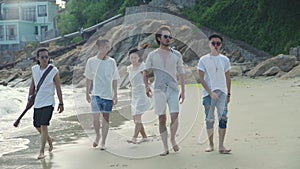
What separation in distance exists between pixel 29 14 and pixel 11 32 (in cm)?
384

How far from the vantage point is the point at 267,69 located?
61.3 feet

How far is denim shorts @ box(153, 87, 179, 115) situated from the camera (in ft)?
18.3

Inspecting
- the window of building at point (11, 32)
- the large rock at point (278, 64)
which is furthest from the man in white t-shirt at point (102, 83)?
the window of building at point (11, 32)

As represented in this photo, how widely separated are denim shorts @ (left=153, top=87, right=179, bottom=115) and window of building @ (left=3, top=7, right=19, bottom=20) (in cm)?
5713

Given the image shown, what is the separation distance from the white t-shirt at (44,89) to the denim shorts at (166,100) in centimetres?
139

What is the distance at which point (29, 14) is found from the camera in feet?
192

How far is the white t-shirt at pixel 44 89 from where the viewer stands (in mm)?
5754

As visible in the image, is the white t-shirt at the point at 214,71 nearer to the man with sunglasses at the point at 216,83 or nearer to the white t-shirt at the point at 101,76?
the man with sunglasses at the point at 216,83

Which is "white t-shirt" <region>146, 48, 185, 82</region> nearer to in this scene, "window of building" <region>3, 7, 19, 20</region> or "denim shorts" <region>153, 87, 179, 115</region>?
"denim shorts" <region>153, 87, 179, 115</region>

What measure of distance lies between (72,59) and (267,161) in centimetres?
3222

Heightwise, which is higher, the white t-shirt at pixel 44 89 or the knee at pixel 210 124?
the white t-shirt at pixel 44 89

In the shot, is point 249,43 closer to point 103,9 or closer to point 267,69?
point 267,69


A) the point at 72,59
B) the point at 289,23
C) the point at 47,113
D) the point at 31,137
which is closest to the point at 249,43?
the point at 289,23

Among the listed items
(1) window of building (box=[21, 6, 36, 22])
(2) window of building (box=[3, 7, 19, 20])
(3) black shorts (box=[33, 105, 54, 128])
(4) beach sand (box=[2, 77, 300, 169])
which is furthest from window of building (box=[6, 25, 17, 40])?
(3) black shorts (box=[33, 105, 54, 128])
